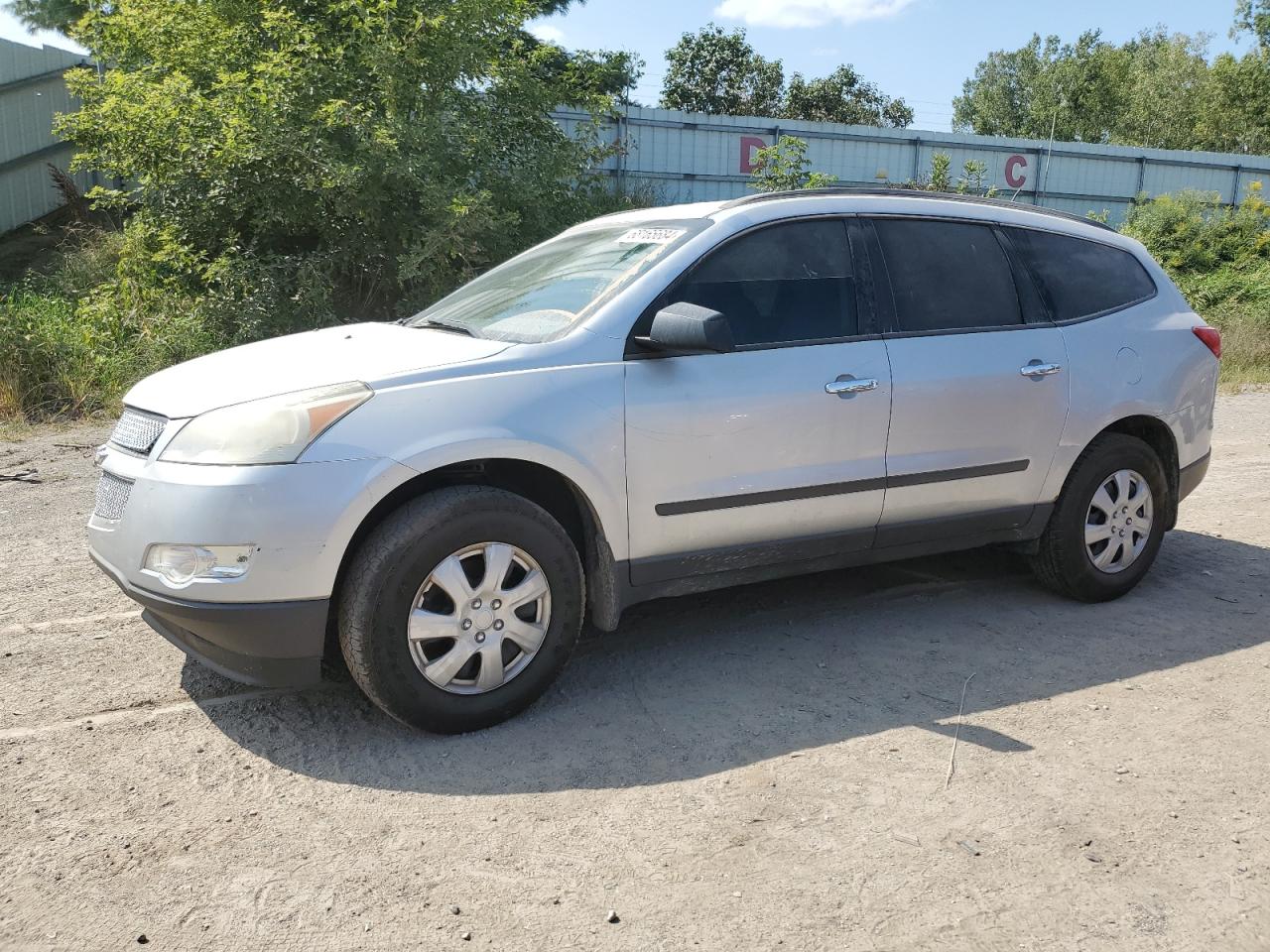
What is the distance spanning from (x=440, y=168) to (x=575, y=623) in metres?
7.20

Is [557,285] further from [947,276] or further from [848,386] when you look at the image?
[947,276]

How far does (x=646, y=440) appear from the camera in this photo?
3.78 meters

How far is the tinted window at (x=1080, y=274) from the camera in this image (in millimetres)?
4906

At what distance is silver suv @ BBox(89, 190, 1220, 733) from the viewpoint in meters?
3.33

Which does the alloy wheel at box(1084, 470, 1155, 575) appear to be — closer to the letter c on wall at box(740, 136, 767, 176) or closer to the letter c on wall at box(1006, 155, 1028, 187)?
the letter c on wall at box(740, 136, 767, 176)

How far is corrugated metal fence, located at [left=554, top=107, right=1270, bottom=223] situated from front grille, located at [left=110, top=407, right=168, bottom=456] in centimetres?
1350

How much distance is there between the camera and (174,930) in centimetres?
255

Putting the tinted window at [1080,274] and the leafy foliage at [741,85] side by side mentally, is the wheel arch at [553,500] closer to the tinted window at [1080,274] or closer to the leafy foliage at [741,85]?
the tinted window at [1080,274]

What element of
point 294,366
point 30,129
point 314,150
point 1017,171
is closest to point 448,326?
point 294,366

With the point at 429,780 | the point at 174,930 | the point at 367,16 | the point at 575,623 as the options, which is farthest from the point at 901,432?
the point at 367,16

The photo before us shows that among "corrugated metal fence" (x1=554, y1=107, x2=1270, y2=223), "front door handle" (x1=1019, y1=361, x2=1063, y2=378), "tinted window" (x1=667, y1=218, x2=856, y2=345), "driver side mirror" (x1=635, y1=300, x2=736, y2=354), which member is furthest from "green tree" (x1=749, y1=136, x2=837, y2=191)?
"driver side mirror" (x1=635, y1=300, x2=736, y2=354)

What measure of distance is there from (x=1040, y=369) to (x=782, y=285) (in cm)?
130

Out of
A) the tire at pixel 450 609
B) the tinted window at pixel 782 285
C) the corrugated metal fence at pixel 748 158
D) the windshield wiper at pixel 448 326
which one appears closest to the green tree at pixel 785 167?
the corrugated metal fence at pixel 748 158

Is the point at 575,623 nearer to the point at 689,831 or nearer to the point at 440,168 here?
the point at 689,831
